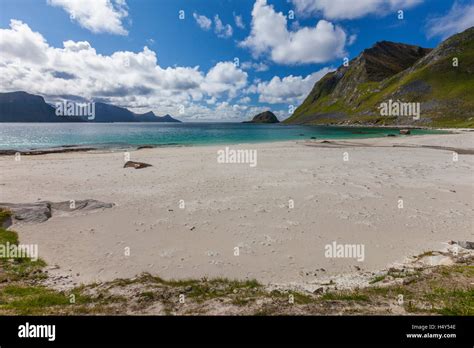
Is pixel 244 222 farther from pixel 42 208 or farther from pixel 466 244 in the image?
pixel 42 208

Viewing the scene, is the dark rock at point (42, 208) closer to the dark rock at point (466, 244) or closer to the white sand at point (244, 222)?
the white sand at point (244, 222)

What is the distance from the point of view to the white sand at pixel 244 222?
8586 mm

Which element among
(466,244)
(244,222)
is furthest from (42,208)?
(466,244)

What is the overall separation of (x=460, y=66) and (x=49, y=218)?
262418 mm

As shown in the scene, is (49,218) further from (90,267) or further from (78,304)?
(78,304)

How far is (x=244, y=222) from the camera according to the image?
38.9ft

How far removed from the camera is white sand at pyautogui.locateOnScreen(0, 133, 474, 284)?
859 cm

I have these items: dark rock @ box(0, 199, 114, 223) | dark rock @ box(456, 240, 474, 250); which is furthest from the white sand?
dark rock @ box(0, 199, 114, 223)

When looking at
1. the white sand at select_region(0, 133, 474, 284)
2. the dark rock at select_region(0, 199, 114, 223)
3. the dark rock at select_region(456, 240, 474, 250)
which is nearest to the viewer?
the white sand at select_region(0, 133, 474, 284)

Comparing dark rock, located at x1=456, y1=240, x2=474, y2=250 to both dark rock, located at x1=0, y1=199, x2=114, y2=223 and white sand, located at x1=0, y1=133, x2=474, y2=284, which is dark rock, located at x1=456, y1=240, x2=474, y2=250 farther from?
dark rock, located at x1=0, y1=199, x2=114, y2=223

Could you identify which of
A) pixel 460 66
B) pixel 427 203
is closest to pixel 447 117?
pixel 460 66

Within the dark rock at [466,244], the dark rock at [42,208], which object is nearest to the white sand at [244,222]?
the dark rock at [466,244]
